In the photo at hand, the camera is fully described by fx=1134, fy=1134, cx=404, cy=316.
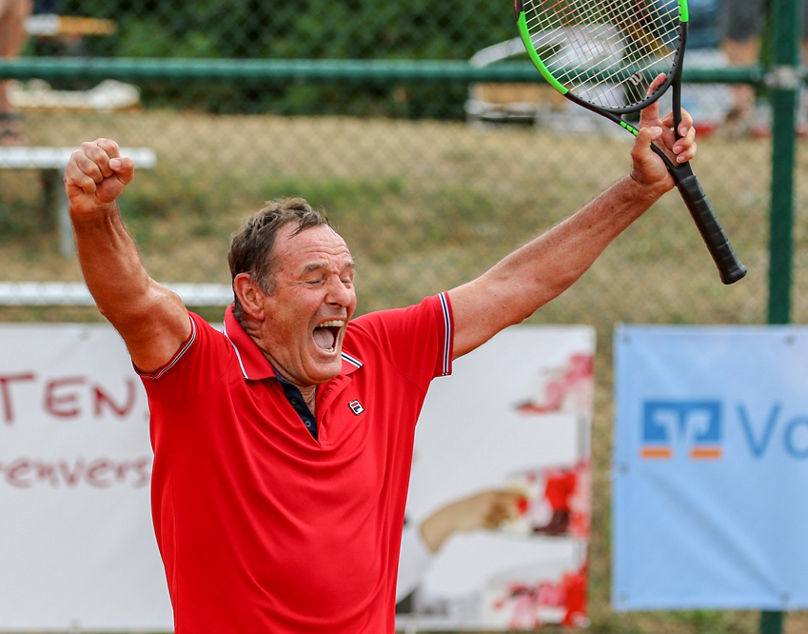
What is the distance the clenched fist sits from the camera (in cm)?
215

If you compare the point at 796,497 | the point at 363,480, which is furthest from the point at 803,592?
the point at 363,480

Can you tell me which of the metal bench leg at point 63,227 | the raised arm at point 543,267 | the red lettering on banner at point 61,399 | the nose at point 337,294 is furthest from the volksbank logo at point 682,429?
the metal bench leg at point 63,227

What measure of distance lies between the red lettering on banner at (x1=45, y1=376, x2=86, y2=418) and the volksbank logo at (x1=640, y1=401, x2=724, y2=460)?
83.4 inches

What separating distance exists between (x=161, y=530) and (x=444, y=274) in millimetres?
3944

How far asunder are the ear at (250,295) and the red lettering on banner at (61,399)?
175 cm

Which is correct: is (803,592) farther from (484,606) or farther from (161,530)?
(161,530)

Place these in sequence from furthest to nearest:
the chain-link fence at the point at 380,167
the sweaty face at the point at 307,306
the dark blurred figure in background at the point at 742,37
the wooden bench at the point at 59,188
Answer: the chain-link fence at the point at 380,167
the dark blurred figure in background at the point at 742,37
the wooden bench at the point at 59,188
the sweaty face at the point at 307,306

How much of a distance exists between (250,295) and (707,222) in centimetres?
113

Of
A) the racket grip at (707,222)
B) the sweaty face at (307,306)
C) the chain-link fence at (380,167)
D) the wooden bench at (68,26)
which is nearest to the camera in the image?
the sweaty face at (307,306)

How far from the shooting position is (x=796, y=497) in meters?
4.27

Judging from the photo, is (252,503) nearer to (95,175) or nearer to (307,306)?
(307,306)

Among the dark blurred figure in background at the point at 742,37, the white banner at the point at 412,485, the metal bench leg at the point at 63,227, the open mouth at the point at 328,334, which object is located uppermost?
the dark blurred figure in background at the point at 742,37

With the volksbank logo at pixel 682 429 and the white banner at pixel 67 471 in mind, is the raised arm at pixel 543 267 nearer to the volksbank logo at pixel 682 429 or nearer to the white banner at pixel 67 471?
the volksbank logo at pixel 682 429

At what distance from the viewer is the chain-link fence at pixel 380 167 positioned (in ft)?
21.1
